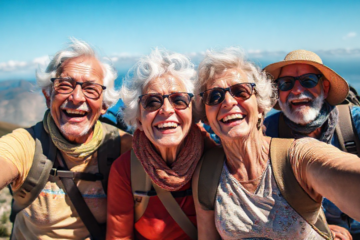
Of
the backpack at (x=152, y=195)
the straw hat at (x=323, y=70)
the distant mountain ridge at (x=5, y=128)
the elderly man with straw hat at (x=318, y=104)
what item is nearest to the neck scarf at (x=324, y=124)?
the elderly man with straw hat at (x=318, y=104)

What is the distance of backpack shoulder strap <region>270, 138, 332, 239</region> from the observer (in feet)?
7.27

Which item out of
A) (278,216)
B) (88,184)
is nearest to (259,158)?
(278,216)


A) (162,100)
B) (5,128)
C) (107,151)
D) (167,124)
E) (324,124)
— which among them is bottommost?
(5,128)

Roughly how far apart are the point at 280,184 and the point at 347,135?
6.02 feet

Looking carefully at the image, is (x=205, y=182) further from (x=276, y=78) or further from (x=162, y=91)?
(x=276, y=78)

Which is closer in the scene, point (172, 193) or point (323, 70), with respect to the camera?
point (172, 193)

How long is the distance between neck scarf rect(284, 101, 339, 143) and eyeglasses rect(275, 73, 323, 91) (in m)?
0.42

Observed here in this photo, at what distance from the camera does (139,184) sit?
9.45ft

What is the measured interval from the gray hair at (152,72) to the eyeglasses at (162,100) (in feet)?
0.44

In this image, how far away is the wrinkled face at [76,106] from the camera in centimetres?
312

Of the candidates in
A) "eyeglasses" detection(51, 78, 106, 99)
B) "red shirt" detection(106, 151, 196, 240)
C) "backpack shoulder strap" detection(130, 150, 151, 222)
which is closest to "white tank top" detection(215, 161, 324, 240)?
"red shirt" detection(106, 151, 196, 240)

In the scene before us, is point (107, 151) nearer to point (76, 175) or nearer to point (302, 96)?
point (76, 175)

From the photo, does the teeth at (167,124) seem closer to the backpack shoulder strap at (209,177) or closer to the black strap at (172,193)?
the backpack shoulder strap at (209,177)

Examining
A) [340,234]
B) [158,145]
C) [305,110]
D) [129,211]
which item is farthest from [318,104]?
[129,211]
